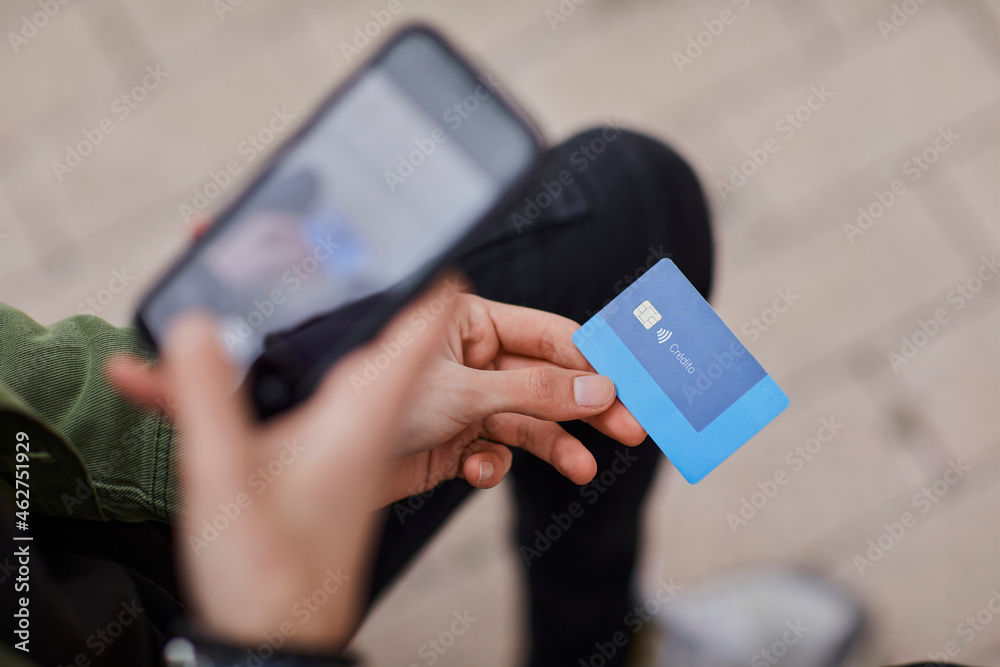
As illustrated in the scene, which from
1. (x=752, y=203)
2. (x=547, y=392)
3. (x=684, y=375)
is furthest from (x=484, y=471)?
→ (x=752, y=203)

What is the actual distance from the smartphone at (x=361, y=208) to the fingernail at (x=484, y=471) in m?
0.22

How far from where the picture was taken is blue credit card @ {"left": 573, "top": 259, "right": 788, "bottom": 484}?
0.69 metres

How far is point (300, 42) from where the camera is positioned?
154 centimetres

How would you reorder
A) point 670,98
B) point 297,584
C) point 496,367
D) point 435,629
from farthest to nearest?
1. point 670,98
2. point 435,629
3. point 496,367
4. point 297,584

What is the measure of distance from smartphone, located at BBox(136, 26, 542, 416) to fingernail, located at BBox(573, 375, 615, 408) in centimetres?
29

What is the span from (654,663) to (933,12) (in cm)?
148

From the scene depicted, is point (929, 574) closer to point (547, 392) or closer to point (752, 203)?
point (752, 203)

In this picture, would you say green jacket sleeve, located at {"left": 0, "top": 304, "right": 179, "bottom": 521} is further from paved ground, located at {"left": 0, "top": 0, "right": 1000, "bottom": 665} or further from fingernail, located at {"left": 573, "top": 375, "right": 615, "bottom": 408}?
paved ground, located at {"left": 0, "top": 0, "right": 1000, "bottom": 665}

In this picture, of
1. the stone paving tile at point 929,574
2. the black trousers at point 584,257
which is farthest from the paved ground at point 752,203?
the black trousers at point 584,257

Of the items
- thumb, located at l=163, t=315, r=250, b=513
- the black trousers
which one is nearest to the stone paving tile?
the black trousers

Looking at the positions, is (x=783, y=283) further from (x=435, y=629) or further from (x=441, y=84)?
(x=435, y=629)

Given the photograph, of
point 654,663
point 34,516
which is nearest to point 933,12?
point 654,663

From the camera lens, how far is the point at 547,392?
2.34ft

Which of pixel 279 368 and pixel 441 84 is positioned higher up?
pixel 441 84
